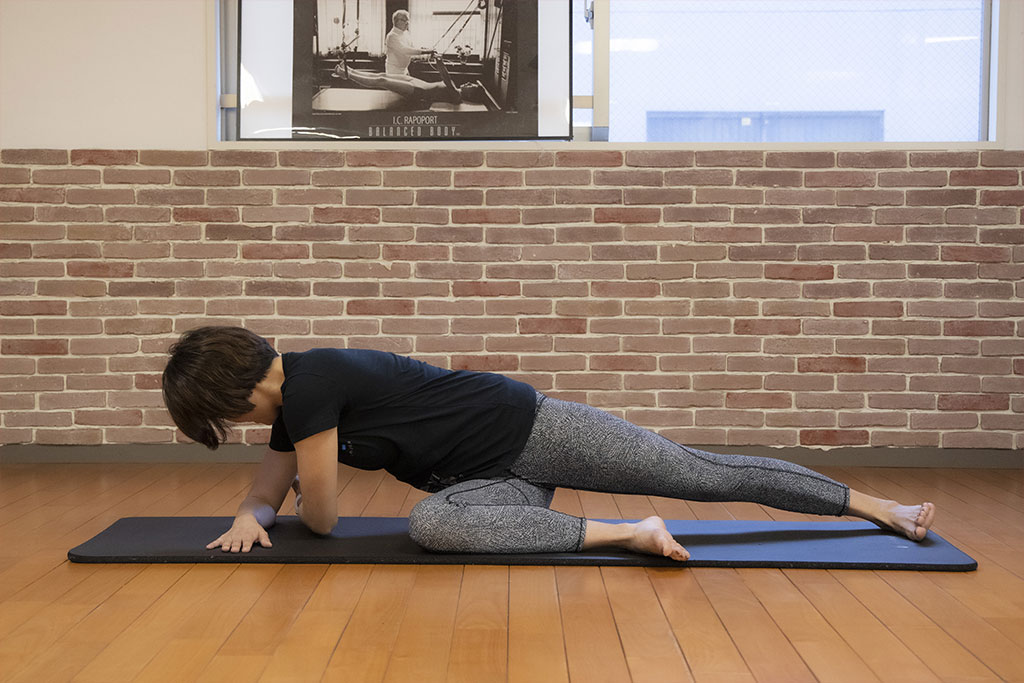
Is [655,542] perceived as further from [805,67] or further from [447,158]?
[805,67]

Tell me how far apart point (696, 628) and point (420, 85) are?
251 centimetres

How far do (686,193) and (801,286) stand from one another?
0.58 metres

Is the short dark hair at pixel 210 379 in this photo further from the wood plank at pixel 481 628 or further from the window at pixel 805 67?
the window at pixel 805 67

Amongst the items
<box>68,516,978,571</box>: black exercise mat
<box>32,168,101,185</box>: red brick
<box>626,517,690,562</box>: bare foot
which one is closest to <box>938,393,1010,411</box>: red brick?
<box>68,516,978,571</box>: black exercise mat

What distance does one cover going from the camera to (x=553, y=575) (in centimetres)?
197

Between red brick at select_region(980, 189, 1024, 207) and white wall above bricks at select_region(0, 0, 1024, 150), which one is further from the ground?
white wall above bricks at select_region(0, 0, 1024, 150)

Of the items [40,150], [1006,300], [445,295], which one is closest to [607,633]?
[445,295]

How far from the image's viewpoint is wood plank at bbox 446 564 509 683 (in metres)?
1.45

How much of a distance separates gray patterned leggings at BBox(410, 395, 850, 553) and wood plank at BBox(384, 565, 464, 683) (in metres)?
0.12

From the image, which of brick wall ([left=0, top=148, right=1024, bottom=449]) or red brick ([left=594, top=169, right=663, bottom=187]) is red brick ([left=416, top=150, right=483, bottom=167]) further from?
red brick ([left=594, top=169, right=663, bottom=187])

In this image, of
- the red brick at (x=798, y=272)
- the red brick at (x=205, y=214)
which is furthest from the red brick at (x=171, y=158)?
the red brick at (x=798, y=272)

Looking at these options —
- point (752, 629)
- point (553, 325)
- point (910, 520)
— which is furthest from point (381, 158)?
point (752, 629)

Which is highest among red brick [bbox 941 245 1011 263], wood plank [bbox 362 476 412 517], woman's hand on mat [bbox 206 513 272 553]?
red brick [bbox 941 245 1011 263]

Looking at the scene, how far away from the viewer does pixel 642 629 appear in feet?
5.39
